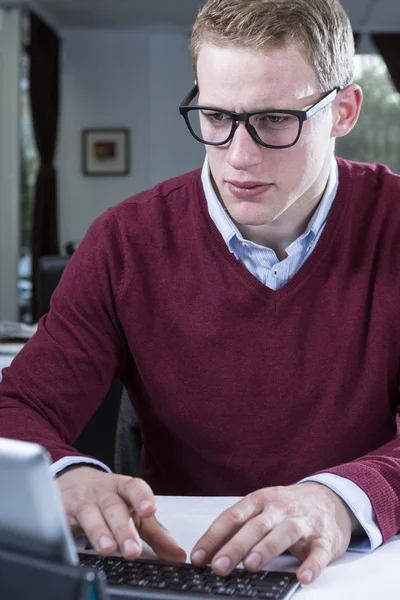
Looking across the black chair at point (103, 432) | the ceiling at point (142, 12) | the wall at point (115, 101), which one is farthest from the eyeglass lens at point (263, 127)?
the wall at point (115, 101)

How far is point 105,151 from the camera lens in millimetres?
7551

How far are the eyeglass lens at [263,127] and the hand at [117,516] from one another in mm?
530

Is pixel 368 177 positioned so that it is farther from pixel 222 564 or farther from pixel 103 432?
pixel 103 432

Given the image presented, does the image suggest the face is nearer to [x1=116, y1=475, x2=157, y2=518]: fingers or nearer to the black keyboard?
[x1=116, y1=475, x2=157, y2=518]: fingers

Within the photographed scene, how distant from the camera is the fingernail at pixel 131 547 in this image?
84 centimetres

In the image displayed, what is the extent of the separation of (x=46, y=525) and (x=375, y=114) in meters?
7.51

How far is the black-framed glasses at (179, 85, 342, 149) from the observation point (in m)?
1.18

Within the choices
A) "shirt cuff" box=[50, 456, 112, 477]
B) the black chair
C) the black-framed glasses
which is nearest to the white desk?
"shirt cuff" box=[50, 456, 112, 477]

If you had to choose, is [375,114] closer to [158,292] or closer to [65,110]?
[65,110]

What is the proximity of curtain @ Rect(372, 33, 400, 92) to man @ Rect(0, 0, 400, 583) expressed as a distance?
6.38 m

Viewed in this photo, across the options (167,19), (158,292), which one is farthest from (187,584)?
(167,19)

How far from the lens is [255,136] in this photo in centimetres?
119

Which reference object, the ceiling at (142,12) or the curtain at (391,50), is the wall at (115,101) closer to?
the ceiling at (142,12)

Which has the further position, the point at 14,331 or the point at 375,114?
the point at 375,114
